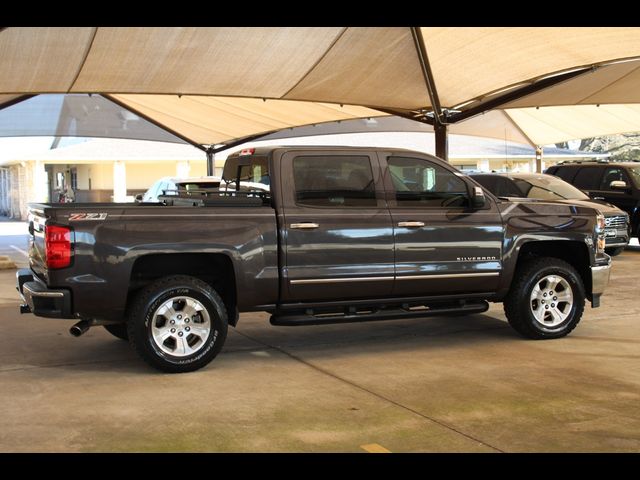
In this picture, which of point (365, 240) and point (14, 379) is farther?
point (365, 240)

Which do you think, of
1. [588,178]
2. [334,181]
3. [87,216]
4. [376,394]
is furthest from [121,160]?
[376,394]

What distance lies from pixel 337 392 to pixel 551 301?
3184 mm

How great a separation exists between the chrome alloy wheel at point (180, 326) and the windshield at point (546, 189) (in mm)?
9633

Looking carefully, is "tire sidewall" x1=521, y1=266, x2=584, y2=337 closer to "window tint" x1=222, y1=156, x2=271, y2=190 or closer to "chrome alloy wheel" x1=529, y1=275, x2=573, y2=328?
"chrome alloy wheel" x1=529, y1=275, x2=573, y2=328

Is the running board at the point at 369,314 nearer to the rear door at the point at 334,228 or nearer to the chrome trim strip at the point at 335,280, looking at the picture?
the rear door at the point at 334,228

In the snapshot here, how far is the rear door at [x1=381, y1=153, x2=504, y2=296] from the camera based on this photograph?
25.3ft

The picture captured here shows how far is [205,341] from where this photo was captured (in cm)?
699

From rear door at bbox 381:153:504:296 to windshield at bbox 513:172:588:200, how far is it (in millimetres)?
7276

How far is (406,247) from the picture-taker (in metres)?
7.70

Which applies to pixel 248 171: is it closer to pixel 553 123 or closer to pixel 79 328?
pixel 79 328

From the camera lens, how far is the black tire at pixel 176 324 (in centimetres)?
681

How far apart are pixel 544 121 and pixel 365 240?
2181cm

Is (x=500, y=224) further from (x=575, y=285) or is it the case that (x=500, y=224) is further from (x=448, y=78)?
(x=448, y=78)
